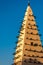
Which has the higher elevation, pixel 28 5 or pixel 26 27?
pixel 28 5

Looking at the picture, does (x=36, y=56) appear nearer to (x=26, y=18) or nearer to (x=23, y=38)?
(x=23, y=38)

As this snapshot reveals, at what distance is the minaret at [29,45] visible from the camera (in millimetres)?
81250

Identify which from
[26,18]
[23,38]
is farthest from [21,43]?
[26,18]

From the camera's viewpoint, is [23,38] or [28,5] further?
[28,5]

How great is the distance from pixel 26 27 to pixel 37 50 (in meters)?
7.47

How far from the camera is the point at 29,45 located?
274 ft

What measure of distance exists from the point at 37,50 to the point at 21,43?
4654mm

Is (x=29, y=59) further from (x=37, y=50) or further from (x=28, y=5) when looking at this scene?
(x=28, y=5)

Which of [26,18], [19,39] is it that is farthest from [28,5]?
[19,39]

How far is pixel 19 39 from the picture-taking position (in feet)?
283

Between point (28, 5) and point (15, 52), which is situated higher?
point (28, 5)

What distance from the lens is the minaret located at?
8125 cm

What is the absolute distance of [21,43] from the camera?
8400cm

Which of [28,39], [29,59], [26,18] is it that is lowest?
[29,59]
